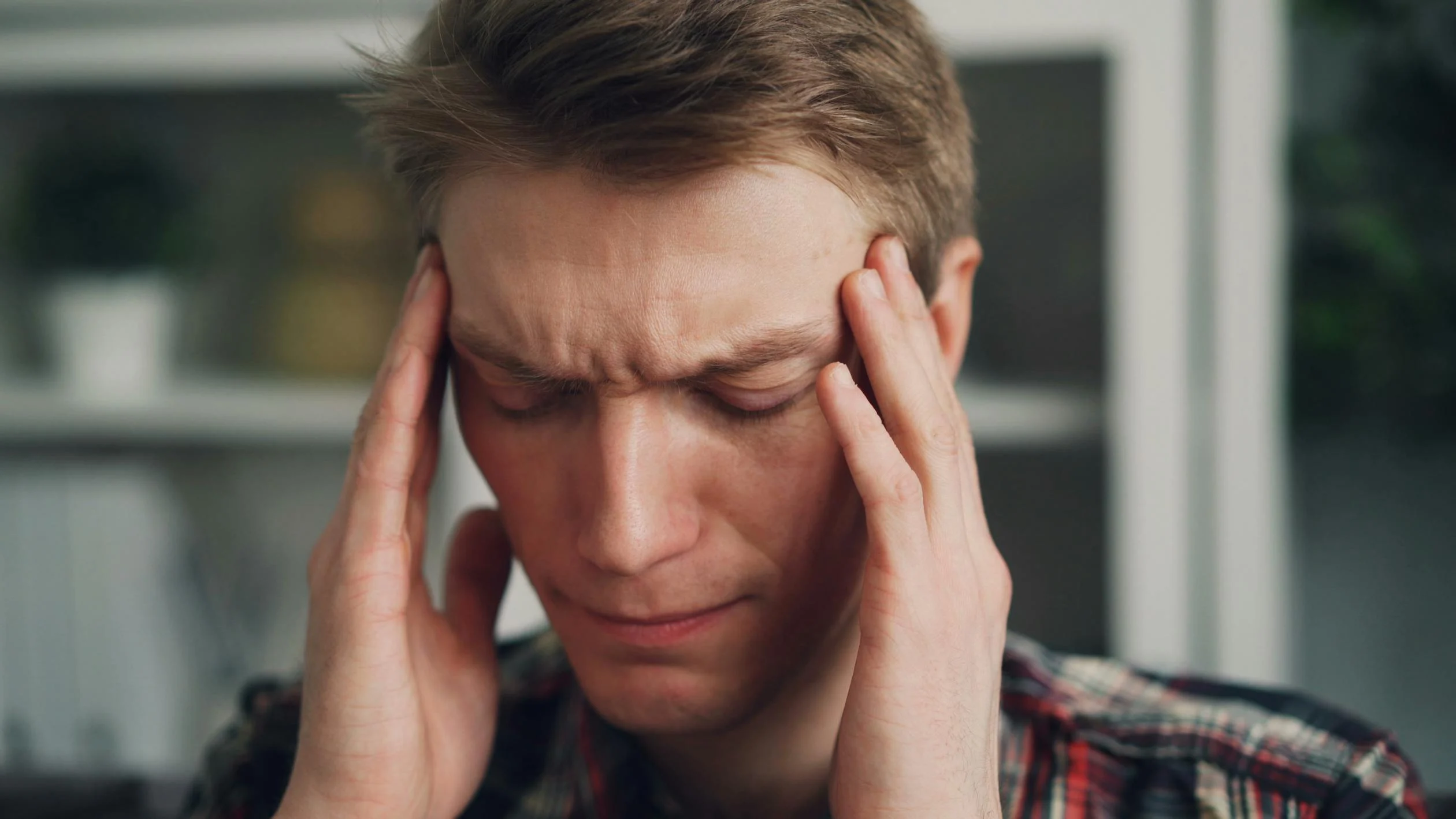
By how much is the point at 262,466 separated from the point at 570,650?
1.26 m

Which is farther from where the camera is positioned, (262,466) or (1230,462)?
(262,466)

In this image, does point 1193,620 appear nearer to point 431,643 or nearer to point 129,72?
point 431,643

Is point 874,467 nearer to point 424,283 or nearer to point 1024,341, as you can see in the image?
point 424,283

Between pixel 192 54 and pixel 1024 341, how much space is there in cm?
122

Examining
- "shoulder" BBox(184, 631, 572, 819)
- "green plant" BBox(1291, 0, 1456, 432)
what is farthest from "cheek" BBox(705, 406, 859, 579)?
"green plant" BBox(1291, 0, 1456, 432)

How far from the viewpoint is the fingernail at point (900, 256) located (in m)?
0.80

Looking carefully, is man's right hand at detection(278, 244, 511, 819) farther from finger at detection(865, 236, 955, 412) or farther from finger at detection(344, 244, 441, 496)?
finger at detection(865, 236, 955, 412)

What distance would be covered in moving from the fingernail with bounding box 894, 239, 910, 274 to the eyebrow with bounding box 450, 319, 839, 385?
2.7 inches

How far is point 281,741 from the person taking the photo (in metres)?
1.05

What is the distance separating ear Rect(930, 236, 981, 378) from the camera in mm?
929

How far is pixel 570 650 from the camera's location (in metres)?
0.85

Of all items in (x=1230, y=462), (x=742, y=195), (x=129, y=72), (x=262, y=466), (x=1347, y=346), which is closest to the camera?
(x=742, y=195)

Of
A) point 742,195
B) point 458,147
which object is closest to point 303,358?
→ point 458,147

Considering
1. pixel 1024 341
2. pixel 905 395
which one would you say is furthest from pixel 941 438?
pixel 1024 341
